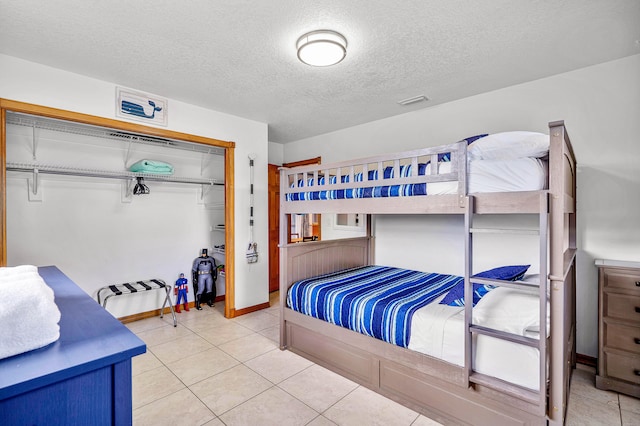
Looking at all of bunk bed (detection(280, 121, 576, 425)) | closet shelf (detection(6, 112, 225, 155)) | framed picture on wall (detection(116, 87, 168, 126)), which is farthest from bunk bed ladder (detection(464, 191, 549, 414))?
closet shelf (detection(6, 112, 225, 155))

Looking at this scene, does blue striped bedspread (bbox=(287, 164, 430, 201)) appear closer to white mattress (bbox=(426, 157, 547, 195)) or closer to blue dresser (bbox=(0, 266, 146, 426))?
white mattress (bbox=(426, 157, 547, 195))

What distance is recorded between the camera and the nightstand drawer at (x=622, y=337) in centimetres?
209

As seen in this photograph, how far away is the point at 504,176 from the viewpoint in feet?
5.57

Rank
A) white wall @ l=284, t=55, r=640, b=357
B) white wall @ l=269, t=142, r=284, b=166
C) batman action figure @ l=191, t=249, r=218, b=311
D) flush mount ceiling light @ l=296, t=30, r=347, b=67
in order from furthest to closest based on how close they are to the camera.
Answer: white wall @ l=269, t=142, r=284, b=166 < batman action figure @ l=191, t=249, r=218, b=311 < white wall @ l=284, t=55, r=640, b=357 < flush mount ceiling light @ l=296, t=30, r=347, b=67

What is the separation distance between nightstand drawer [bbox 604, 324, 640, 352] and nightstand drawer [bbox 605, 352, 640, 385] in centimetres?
7

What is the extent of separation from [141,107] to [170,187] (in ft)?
4.08

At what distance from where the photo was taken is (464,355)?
175 cm

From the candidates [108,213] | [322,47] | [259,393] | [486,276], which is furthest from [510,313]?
[108,213]

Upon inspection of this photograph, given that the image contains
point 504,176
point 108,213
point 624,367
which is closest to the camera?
point 504,176

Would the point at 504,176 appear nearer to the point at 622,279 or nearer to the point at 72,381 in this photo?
the point at 622,279

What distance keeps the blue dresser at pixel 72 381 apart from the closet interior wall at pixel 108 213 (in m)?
3.00

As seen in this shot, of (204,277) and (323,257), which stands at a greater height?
(323,257)

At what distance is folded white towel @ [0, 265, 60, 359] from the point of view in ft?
2.42

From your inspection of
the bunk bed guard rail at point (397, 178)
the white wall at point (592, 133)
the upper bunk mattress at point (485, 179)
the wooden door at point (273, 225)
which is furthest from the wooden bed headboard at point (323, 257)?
the wooden door at point (273, 225)
